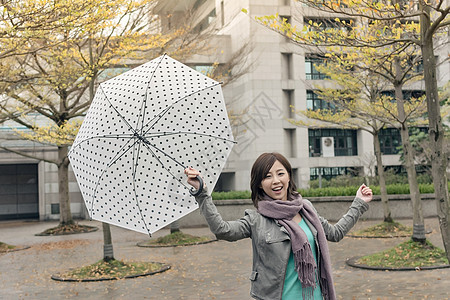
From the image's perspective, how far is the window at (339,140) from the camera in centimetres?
3819

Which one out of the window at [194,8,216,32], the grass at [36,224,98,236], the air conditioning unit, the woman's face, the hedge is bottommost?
the grass at [36,224,98,236]

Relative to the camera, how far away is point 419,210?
12.0 m

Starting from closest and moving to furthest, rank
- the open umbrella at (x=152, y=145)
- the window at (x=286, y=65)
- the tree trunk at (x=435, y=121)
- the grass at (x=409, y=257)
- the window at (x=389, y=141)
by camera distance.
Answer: the open umbrella at (x=152, y=145)
the tree trunk at (x=435, y=121)
the grass at (x=409, y=257)
the window at (x=286, y=65)
the window at (x=389, y=141)

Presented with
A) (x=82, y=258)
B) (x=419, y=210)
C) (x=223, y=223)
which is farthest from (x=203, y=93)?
(x=82, y=258)

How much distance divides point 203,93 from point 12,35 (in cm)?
450

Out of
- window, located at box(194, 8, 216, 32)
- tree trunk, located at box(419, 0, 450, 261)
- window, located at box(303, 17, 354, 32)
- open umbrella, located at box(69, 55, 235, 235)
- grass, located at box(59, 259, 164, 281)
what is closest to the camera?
open umbrella, located at box(69, 55, 235, 235)

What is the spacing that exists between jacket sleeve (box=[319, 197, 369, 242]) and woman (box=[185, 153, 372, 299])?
0.08 metres

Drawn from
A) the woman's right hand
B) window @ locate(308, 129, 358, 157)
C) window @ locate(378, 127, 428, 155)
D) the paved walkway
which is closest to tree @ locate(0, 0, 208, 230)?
the paved walkway

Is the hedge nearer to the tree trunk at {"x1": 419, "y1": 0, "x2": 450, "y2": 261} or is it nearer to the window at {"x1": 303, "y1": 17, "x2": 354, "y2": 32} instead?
the window at {"x1": 303, "y1": 17, "x2": 354, "y2": 32}

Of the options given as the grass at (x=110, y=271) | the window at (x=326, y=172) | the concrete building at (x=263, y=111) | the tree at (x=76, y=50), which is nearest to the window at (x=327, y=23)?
the tree at (x=76, y=50)

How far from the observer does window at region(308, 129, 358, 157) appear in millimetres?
38188

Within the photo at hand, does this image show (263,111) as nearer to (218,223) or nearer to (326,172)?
(326,172)

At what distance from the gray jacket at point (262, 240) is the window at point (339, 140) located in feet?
116

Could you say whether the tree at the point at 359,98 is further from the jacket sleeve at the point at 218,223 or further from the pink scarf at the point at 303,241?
the jacket sleeve at the point at 218,223
